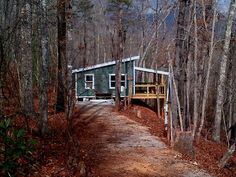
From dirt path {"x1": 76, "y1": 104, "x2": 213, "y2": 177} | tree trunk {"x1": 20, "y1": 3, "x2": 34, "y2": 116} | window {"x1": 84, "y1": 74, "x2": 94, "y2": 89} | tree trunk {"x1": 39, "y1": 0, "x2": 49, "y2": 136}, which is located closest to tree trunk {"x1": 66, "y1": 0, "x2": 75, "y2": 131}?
tree trunk {"x1": 39, "y1": 0, "x2": 49, "y2": 136}

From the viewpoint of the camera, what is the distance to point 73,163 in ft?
29.6

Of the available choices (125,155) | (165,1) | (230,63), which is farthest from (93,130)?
(165,1)

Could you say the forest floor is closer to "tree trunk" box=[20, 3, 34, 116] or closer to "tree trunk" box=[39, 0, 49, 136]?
"tree trunk" box=[39, 0, 49, 136]

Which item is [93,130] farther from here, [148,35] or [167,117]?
[148,35]

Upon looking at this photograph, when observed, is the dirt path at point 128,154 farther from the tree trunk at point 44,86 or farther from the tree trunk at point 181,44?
the tree trunk at point 181,44

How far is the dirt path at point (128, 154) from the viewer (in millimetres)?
9602

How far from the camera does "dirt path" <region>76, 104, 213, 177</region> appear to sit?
31.5 feet

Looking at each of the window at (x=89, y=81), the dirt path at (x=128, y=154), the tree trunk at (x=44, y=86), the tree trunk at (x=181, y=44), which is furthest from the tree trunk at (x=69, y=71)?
the window at (x=89, y=81)

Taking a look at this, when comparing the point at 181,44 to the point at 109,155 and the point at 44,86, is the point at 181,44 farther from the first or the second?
the point at 109,155

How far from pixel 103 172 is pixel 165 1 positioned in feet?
106

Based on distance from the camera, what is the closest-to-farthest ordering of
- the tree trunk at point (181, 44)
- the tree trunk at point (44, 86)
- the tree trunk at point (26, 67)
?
1. the tree trunk at point (44, 86)
2. the tree trunk at point (26, 67)
3. the tree trunk at point (181, 44)

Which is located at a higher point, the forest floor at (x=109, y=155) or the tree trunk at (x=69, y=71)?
the tree trunk at (x=69, y=71)

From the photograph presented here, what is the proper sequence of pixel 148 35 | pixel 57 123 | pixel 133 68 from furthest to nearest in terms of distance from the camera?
1. pixel 148 35
2. pixel 133 68
3. pixel 57 123

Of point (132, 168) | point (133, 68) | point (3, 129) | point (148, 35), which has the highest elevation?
point (148, 35)
